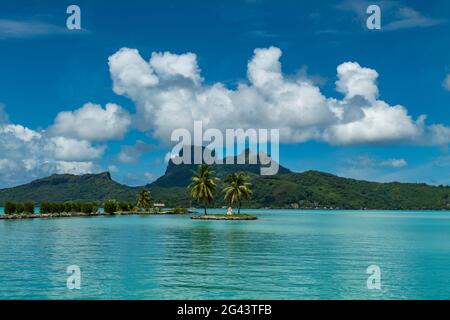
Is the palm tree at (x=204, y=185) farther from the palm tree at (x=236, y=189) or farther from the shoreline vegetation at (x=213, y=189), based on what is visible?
the palm tree at (x=236, y=189)

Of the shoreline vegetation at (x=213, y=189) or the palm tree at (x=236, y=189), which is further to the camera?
the shoreline vegetation at (x=213, y=189)

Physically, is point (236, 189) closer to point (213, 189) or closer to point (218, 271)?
point (213, 189)

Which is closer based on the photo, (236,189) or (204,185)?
(236,189)

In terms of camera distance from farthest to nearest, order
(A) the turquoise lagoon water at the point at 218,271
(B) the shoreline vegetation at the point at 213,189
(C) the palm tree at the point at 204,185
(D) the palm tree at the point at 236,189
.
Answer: (C) the palm tree at the point at 204,185 < (B) the shoreline vegetation at the point at 213,189 < (D) the palm tree at the point at 236,189 < (A) the turquoise lagoon water at the point at 218,271

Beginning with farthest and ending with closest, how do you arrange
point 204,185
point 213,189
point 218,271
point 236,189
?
point 213,189 → point 204,185 → point 236,189 → point 218,271

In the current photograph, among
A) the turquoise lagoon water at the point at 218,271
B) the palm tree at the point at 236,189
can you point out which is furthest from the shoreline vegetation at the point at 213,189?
the turquoise lagoon water at the point at 218,271

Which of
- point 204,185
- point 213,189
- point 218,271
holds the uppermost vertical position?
point 204,185

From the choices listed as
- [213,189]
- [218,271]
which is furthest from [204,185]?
[218,271]

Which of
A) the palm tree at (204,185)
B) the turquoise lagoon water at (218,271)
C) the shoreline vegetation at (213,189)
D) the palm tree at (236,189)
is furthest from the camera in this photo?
the palm tree at (204,185)

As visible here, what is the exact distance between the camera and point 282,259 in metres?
52.9

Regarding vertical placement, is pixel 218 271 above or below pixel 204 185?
below

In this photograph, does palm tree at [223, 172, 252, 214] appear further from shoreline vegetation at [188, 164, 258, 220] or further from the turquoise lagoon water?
the turquoise lagoon water

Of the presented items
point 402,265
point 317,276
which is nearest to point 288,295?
point 317,276

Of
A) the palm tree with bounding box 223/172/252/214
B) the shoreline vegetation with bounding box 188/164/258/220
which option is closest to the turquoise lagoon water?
the palm tree with bounding box 223/172/252/214
